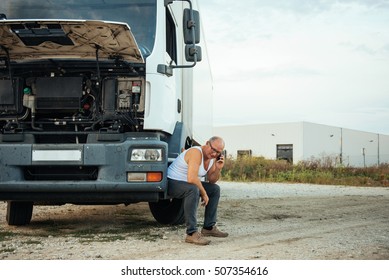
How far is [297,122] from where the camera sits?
35812 mm

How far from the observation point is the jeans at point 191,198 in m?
5.69

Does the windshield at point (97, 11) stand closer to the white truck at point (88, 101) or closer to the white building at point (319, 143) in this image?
the white truck at point (88, 101)

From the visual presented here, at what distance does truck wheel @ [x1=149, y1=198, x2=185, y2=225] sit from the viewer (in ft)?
23.2

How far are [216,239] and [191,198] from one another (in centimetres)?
57

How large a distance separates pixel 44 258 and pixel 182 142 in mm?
2211

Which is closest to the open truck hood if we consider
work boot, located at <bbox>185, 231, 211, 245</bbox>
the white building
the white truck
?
the white truck

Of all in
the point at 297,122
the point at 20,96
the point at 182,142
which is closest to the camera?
the point at 20,96

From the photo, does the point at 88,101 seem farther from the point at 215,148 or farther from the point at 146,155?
the point at 215,148

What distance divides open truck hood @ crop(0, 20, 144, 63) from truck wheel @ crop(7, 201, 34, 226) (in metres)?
2.05

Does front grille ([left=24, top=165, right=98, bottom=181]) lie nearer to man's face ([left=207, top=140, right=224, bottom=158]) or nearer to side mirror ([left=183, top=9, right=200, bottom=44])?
man's face ([left=207, top=140, right=224, bottom=158])

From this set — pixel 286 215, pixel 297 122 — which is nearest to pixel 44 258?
pixel 286 215

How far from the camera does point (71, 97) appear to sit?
600cm

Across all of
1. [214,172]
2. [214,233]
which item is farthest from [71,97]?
[214,233]
